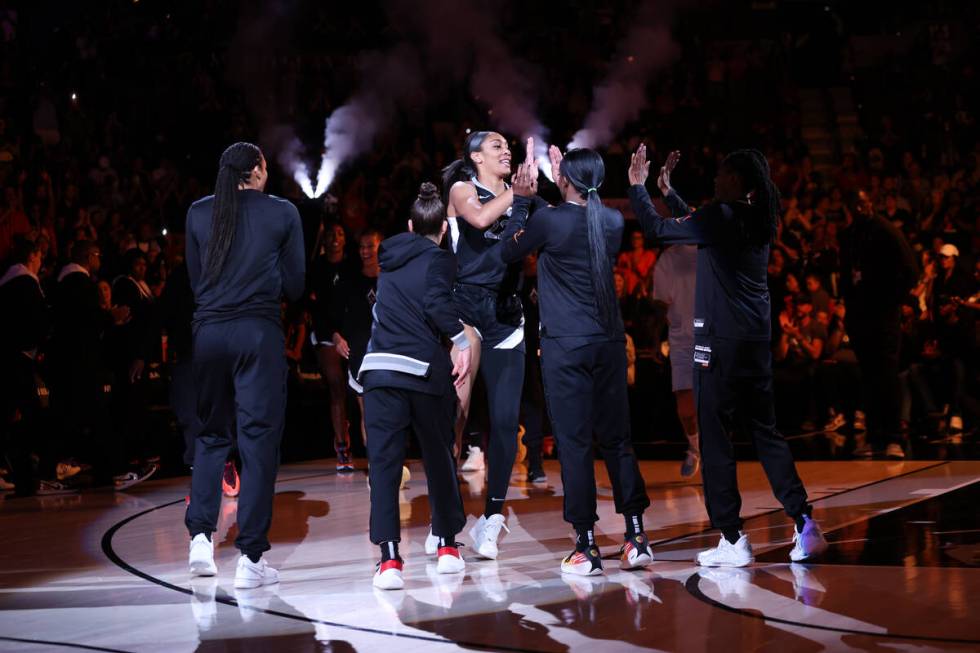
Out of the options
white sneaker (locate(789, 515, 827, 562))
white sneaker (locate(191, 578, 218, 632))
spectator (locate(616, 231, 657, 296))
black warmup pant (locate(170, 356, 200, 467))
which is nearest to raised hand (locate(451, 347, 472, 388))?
white sneaker (locate(191, 578, 218, 632))

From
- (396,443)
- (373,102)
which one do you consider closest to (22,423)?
(396,443)

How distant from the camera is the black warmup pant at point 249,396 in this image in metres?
5.93

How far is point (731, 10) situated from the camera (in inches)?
903

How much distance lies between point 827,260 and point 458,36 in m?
6.89

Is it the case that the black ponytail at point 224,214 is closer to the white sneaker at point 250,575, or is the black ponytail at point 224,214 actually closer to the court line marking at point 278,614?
the white sneaker at point 250,575

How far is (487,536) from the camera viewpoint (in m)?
6.55

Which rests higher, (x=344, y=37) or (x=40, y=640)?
(x=344, y=37)

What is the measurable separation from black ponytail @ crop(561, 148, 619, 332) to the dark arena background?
122 mm

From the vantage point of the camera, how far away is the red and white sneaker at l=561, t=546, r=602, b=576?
5945 mm

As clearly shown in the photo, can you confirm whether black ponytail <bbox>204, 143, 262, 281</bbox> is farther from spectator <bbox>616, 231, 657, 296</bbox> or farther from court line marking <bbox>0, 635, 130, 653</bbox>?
spectator <bbox>616, 231, 657, 296</bbox>

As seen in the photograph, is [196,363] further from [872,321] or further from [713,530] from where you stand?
[872,321]

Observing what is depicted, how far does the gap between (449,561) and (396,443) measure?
2.10 ft

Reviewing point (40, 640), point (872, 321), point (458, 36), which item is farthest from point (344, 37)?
point (40, 640)

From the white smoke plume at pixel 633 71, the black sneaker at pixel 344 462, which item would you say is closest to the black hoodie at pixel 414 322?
the black sneaker at pixel 344 462
